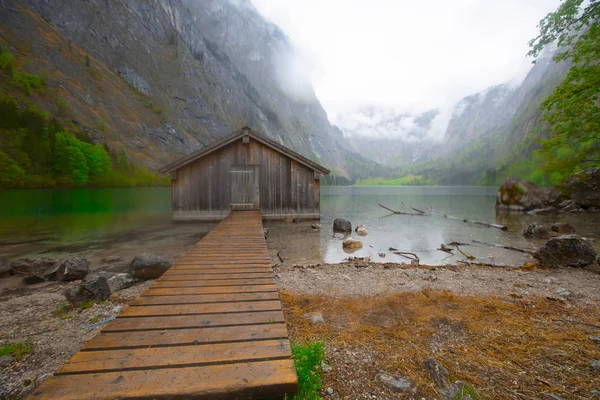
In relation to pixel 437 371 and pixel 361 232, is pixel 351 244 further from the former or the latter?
pixel 437 371

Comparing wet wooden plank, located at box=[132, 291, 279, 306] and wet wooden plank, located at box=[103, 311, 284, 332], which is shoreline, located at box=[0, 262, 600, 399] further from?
wet wooden plank, located at box=[103, 311, 284, 332]

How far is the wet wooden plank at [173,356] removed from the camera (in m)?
2.21

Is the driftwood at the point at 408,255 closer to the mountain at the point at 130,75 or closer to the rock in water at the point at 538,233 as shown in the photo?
the rock in water at the point at 538,233

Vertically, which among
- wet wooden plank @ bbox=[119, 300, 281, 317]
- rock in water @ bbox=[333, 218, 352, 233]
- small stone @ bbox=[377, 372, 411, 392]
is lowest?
rock in water @ bbox=[333, 218, 352, 233]

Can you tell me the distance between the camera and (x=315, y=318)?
14.9 feet

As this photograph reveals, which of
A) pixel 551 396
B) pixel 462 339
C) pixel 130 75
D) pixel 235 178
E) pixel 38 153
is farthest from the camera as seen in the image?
pixel 130 75

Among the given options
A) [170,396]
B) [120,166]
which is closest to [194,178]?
[170,396]

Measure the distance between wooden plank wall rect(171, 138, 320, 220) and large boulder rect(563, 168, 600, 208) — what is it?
29.3 m

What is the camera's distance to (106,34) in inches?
4215

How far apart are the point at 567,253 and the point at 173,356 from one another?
11715mm

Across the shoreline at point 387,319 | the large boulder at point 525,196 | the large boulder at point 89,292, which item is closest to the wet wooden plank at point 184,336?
the shoreline at point 387,319

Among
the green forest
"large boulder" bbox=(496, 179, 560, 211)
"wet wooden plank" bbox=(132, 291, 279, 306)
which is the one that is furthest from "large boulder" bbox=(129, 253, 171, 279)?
the green forest

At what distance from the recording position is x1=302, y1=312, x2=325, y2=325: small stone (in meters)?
4.45

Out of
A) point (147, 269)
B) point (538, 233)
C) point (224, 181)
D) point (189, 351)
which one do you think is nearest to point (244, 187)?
point (224, 181)
